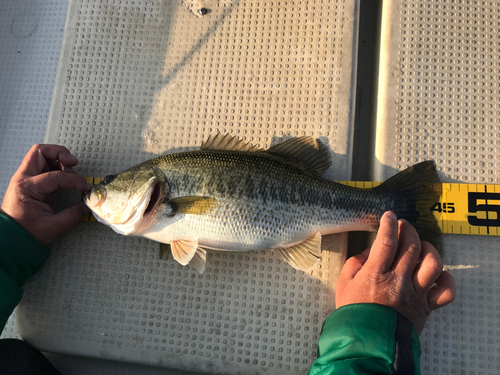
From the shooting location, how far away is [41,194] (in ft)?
6.06

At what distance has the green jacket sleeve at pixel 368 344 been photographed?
4.10 feet

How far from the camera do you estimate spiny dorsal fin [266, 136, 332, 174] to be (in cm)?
184

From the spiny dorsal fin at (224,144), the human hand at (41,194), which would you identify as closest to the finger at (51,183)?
the human hand at (41,194)

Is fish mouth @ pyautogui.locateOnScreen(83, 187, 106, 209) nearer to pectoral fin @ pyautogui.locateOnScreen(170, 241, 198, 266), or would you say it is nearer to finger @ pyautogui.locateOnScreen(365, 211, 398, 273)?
pectoral fin @ pyautogui.locateOnScreen(170, 241, 198, 266)

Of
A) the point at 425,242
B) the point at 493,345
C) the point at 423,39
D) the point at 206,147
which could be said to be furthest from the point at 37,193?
the point at 493,345

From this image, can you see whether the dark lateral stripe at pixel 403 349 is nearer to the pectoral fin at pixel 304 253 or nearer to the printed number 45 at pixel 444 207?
the pectoral fin at pixel 304 253

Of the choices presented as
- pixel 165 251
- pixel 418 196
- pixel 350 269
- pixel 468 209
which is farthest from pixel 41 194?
pixel 468 209

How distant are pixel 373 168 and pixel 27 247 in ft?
6.78

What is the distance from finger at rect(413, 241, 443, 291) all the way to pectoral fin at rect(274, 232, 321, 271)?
469 mm

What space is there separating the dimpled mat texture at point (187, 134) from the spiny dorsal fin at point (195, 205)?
0.39 meters

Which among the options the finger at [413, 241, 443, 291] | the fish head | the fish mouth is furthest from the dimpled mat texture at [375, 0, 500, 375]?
the fish mouth

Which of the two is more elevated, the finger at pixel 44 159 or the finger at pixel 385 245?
the finger at pixel 44 159

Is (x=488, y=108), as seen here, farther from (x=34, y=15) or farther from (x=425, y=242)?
(x=34, y=15)

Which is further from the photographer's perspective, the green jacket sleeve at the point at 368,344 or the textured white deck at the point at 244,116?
the textured white deck at the point at 244,116
